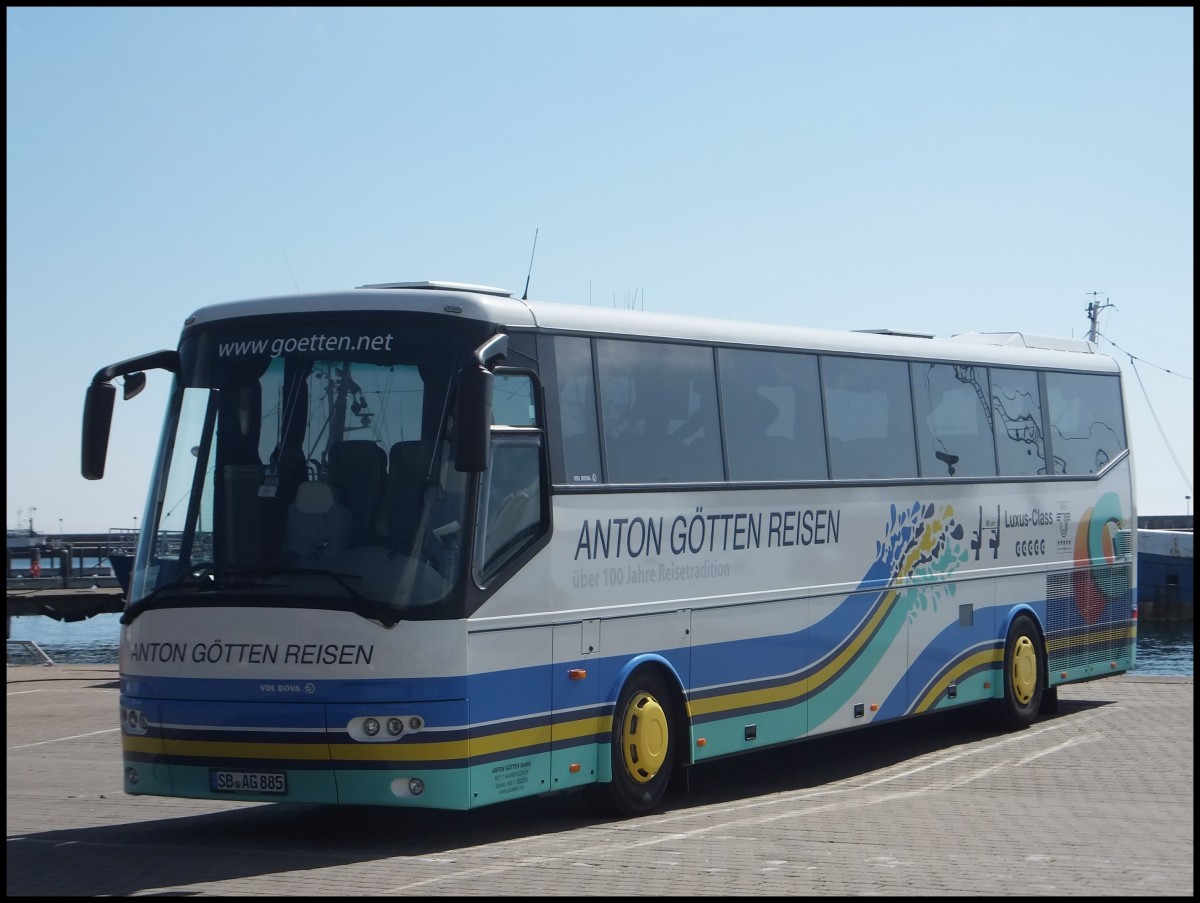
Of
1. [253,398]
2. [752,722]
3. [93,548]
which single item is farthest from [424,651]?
[93,548]

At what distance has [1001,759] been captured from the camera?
15.6 meters

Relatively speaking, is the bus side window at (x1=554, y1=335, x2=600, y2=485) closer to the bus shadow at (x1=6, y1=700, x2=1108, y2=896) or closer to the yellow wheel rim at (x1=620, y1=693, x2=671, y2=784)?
the yellow wheel rim at (x1=620, y1=693, x2=671, y2=784)

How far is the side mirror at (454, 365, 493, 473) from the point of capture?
10.4 meters

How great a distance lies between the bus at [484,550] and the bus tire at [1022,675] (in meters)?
2.80

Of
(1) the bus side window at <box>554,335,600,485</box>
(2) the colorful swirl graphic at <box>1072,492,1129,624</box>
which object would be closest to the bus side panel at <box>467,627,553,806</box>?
(1) the bus side window at <box>554,335,600,485</box>

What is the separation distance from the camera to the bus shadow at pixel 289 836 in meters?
9.92

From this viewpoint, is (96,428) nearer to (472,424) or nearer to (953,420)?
(472,424)

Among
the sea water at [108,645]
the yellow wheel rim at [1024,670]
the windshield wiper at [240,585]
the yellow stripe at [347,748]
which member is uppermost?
the windshield wiper at [240,585]

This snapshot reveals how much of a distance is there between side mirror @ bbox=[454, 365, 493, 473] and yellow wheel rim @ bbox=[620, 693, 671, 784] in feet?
8.90

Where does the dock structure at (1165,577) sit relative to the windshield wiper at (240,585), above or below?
below

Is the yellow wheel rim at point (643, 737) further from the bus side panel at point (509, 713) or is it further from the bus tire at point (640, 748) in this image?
the bus side panel at point (509, 713)

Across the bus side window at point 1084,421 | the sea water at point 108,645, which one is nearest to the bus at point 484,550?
the bus side window at point 1084,421

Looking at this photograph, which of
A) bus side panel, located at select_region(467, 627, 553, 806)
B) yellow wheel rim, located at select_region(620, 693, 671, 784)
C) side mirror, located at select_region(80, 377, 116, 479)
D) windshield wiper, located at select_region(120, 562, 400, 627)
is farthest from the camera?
yellow wheel rim, located at select_region(620, 693, 671, 784)

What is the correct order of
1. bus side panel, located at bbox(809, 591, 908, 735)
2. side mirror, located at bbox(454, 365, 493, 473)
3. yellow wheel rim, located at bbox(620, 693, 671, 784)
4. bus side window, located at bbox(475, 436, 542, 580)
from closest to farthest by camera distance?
1. side mirror, located at bbox(454, 365, 493, 473)
2. bus side window, located at bbox(475, 436, 542, 580)
3. yellow wheel rim, located at bbox(620, 693, 671, 784)
4. bus side panel, located at bbox(809, 591, 908, 735)
